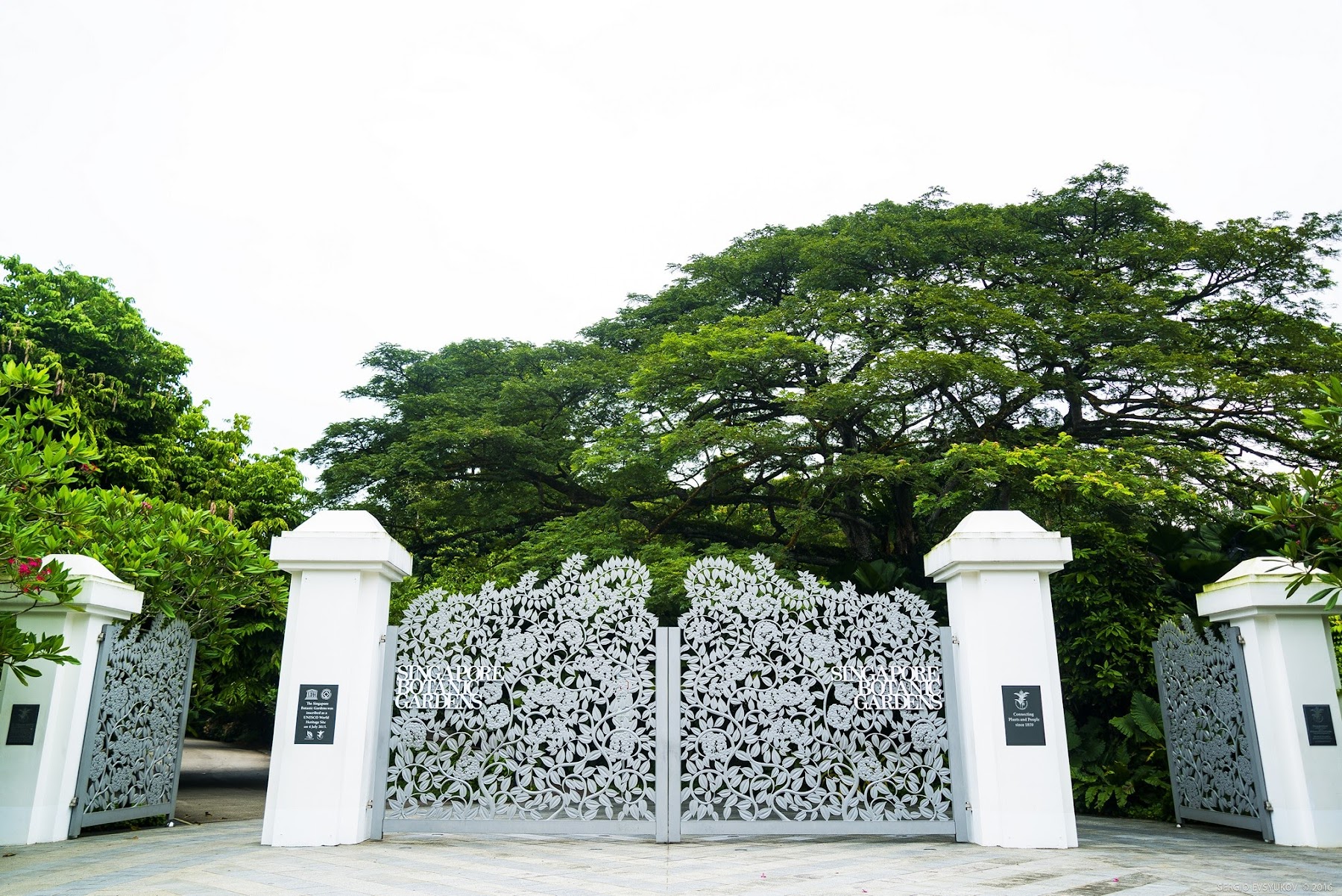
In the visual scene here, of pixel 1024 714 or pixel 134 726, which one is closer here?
pixel 1024 714

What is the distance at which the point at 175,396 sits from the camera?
17.8 meters

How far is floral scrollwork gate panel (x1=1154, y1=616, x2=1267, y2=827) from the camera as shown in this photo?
681cm

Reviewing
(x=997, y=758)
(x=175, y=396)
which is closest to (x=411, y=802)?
(x=997, y=758)

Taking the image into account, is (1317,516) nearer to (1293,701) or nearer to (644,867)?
(1293,701)

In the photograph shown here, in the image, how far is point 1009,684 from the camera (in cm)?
629

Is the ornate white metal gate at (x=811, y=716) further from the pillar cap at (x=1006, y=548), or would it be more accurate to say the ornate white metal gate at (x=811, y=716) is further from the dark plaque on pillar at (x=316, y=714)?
the dark plaque on pillar at (x=316, y=714)

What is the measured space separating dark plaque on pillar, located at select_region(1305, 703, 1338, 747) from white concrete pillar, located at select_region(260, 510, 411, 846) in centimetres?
645

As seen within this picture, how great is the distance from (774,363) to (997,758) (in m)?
6.34

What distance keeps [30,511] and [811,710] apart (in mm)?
5564

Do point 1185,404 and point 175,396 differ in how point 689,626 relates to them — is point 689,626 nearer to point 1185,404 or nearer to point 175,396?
point 1185,404

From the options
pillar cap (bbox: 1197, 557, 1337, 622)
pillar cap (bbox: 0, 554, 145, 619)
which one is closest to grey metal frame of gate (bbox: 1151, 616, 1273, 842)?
pillar cap (bbox: 1197, 557, 1337, 622)

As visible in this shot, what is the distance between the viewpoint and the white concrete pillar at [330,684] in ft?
20.0

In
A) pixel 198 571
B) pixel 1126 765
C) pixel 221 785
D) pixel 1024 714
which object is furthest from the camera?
pixel 221 785

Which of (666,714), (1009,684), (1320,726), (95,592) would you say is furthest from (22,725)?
(1320,726)
